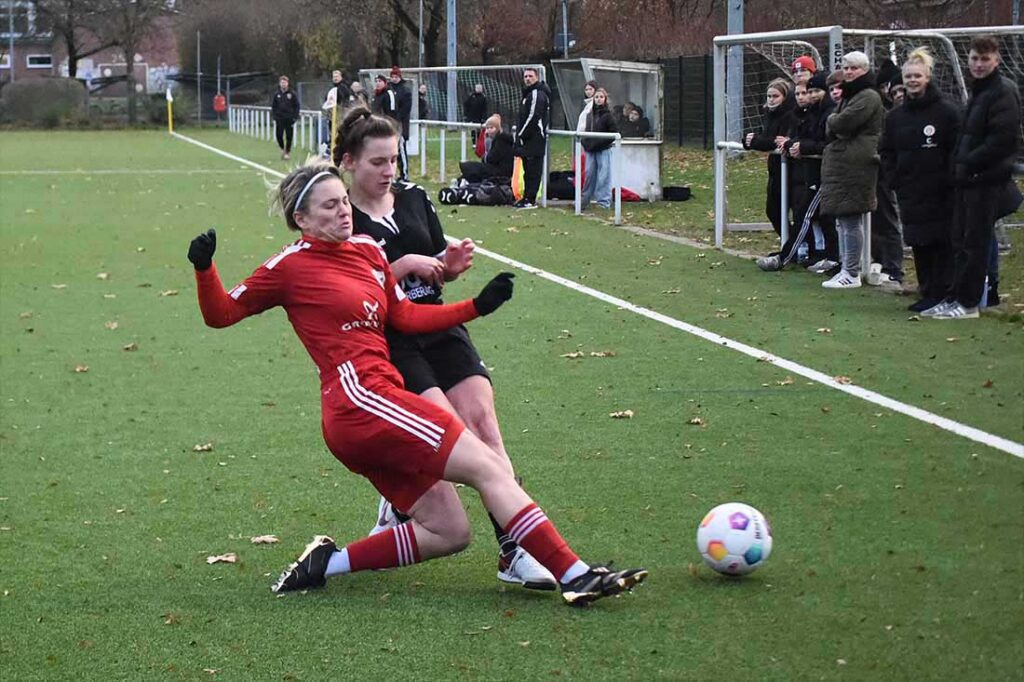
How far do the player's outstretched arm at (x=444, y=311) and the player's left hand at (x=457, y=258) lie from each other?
0.56ft

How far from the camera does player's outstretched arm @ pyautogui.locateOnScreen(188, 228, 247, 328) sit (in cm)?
536

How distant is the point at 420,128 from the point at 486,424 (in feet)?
87.6

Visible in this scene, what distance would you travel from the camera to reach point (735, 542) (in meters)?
5.73

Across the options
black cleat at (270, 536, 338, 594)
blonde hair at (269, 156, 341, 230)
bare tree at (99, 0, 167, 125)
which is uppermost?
bare tree at (99, 0, 167, 125)

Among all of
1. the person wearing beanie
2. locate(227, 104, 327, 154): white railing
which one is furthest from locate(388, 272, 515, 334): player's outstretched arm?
locate(227, 104, 327, 154): white railing

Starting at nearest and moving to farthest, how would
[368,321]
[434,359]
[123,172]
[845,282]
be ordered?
[368,321] < [434,359] < [845,282] < [123,172]

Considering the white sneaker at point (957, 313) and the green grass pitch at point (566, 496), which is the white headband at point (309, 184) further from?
the white sneaker at point (957, 313)

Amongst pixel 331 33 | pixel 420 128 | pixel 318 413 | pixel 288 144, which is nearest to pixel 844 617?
pixel 318 413

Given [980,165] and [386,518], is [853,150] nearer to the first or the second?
[980,165]

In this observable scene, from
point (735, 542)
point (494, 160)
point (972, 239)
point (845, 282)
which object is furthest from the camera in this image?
point (494, 160)

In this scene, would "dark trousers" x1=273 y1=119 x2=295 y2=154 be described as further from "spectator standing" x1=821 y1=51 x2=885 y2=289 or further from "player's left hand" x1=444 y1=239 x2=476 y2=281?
"player's left hand" x1=444 y1=239 x2=476 y2=281

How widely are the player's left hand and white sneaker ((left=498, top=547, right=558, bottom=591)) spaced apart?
1.05m

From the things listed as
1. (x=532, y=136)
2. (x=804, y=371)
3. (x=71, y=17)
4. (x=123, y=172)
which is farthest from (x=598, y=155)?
(x=71, y=17)

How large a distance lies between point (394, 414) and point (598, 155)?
18.1 metres
